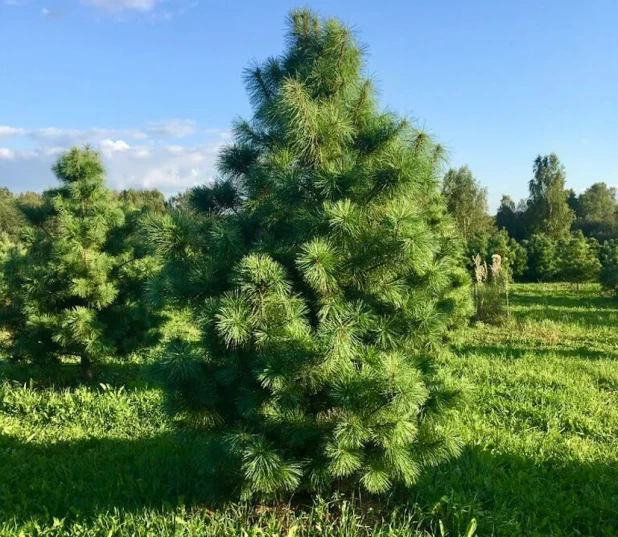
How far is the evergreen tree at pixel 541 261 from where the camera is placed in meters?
26.7

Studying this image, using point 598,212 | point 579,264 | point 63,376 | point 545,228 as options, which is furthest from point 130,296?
point 598,212

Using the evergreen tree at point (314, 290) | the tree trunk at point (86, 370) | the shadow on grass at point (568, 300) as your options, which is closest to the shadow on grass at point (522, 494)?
the evergreen tree at point (314, 290)

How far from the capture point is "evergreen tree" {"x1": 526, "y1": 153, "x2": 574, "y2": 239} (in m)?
40.2

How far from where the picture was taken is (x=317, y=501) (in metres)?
3.38

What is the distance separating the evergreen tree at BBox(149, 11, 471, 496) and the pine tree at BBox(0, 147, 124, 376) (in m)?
3.75

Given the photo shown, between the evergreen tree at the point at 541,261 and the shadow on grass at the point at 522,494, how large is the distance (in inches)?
938

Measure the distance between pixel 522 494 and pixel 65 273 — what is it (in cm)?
589

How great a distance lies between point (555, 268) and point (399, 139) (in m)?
25.9

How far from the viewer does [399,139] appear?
3445 mm

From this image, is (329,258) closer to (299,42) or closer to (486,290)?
(299,42)

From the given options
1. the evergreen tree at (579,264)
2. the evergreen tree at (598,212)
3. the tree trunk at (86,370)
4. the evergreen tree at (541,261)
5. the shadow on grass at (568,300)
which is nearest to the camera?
the tree trunk at (86,370)

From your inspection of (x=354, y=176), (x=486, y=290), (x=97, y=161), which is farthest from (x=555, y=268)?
(x=354, y=176)

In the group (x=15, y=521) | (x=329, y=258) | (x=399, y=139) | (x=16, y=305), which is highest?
(x=399, y=139)

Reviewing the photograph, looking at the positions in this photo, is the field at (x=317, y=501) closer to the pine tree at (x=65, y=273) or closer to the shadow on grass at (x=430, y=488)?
the shadow on grass at (x=430, y=488)
